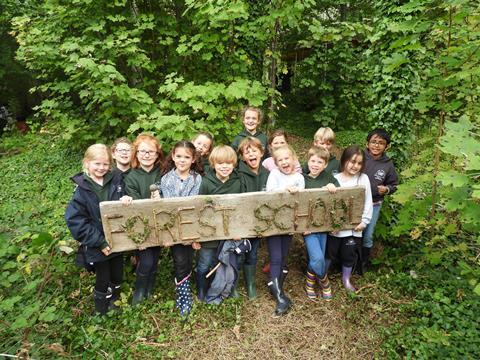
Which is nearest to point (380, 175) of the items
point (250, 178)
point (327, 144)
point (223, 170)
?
point (327, 144)

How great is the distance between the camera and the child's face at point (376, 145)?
3.81m

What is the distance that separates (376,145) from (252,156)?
1.64 meters

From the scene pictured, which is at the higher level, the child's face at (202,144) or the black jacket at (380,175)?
the child's face at (202,144)

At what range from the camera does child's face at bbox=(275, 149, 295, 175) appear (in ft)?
11.3

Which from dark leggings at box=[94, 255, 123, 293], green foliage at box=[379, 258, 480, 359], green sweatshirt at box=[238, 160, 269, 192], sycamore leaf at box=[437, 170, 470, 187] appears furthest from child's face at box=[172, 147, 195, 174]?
green foliage at box=[379, 258, 480, 359]

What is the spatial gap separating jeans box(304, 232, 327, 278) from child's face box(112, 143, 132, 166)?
2301 millimetres

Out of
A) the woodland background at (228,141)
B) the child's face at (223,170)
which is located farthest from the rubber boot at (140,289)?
the child's face at (223,170)

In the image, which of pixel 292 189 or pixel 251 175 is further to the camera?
pixel 251 175

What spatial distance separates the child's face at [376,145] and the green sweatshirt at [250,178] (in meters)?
1.45

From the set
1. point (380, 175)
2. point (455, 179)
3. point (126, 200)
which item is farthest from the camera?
point (380, 175)

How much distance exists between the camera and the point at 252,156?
11.6ft

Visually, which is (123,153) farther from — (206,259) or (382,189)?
(382,189)

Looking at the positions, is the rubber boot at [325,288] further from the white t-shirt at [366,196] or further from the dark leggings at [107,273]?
the dark leggings at [107,273]

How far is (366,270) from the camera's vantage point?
13.5 ft
